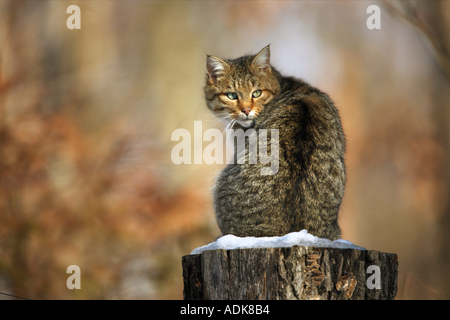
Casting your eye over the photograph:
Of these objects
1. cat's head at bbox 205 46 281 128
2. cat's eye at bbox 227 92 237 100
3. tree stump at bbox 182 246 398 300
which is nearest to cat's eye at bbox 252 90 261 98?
cat's head at bbox 205 46 281 128

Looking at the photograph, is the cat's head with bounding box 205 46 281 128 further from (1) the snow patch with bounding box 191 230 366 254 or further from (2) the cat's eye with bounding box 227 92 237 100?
(1) the snow patch with bounding box 191 230 366 254

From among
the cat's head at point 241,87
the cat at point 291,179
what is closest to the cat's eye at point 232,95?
the cat's head at point 241,87

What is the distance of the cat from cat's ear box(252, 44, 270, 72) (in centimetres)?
31

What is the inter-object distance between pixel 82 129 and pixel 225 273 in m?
3.89

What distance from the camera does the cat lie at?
192 cm

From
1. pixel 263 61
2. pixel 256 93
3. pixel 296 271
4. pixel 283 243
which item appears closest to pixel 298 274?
pixel 296 271

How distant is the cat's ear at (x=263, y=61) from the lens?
2543mm

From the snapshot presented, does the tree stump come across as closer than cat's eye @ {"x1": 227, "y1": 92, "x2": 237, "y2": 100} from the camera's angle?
Yes

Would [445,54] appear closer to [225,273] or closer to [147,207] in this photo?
[147,207]

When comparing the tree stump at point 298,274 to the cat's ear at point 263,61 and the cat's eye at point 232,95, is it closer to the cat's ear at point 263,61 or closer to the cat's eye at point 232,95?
the cat's eye at point 232,95

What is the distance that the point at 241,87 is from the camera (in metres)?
2.46

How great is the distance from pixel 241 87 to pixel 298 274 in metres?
1.35

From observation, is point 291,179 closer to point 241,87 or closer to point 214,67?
point 241,87

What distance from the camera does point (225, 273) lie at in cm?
165
